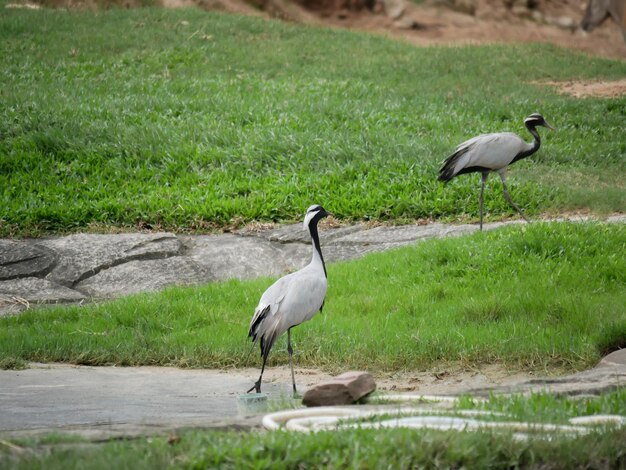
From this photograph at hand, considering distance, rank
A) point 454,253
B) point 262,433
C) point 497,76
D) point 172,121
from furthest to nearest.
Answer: point 497,76 → point 172,121 → point 454,253 → point 262,433

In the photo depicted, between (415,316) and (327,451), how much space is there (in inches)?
181

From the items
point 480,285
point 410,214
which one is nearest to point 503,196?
point 410,214

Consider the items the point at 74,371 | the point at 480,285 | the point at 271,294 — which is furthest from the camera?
the point at 480,285

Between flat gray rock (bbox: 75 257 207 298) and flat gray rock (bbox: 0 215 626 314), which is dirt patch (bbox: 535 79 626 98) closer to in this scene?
flat gray rock (bbox: 0 215 626 314)

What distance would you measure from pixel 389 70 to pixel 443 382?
15262 millimetres

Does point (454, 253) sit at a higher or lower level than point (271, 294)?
lower

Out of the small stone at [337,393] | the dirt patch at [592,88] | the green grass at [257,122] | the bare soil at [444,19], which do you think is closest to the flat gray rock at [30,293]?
the green grass at [257,122]

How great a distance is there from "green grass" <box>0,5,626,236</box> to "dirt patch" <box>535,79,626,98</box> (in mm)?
523

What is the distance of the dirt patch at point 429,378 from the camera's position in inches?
278

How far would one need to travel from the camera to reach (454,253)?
10031 millimetres

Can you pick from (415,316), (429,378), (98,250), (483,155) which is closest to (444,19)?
(483,155)

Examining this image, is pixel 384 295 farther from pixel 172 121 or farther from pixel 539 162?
pixel 172 121

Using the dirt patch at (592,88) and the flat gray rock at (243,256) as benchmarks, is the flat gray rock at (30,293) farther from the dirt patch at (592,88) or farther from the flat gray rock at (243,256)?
the dirt patch at (592,88)

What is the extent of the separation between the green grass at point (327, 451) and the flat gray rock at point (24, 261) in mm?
6841
